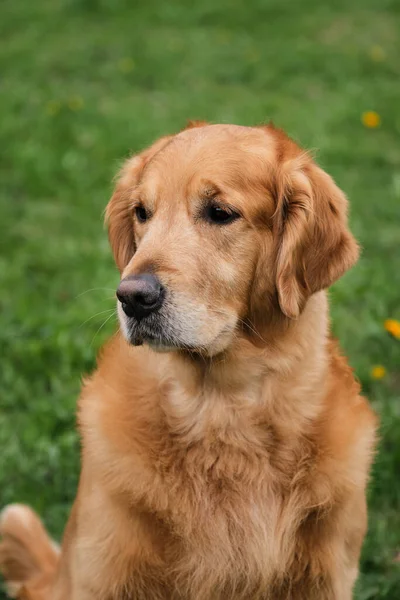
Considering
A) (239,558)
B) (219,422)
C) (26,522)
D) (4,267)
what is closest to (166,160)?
(219,422)

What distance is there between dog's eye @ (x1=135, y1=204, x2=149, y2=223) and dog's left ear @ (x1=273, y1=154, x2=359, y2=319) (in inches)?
18.1

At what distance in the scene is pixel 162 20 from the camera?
10.9 m

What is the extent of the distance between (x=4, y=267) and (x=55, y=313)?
721mm

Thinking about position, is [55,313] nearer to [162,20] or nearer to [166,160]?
[166,160]

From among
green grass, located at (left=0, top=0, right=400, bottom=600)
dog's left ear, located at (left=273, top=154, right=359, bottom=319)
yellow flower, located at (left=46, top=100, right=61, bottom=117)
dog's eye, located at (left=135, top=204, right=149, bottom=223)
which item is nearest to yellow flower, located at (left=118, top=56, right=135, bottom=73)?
green grass, located at (left=0, top=0, right=400, bottom=600)

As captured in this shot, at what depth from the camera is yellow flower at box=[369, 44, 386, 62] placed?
9.66m

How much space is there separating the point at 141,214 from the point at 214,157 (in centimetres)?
36

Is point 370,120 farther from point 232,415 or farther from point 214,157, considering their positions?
point 232,415

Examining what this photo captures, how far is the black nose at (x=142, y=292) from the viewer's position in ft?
9.10

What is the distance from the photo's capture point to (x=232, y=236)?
3.00 meters

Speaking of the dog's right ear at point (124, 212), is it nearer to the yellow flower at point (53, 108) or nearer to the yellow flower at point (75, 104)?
the yellow flower at point (53, 108)

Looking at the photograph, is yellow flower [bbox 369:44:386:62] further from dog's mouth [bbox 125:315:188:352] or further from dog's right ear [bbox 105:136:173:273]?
dog's mouth [bbox 125:315:188:352]

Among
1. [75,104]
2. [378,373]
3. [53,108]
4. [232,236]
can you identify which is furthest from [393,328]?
[75,104]

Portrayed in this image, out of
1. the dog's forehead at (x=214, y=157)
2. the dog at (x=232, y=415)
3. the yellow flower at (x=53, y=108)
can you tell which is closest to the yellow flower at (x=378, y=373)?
the dog at (x=232, y=415)
